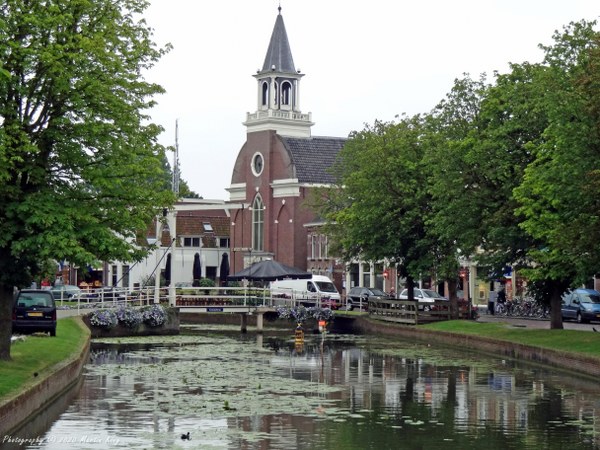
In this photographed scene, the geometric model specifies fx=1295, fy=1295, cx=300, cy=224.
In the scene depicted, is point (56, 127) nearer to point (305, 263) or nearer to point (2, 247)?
point (2, 247)

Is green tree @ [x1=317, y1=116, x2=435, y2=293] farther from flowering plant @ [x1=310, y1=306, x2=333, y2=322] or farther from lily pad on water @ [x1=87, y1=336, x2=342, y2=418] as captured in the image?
lily pad on water @ [x1=87, y1=336, x2=342, y2=418]

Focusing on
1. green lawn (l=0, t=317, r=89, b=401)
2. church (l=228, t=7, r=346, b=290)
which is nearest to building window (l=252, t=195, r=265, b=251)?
church (l=228, t=7, r=346, b=290)

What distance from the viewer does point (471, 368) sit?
4450 centimetres

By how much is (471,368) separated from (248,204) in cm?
7643

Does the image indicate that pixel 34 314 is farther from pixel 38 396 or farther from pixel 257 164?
pixel 257 164

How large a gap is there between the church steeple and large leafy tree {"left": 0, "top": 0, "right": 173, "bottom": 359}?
80707 mm

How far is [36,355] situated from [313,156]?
262 feet

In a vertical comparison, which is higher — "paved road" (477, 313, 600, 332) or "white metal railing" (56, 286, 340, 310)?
"white metal railing" (56, 286, 340, 310)

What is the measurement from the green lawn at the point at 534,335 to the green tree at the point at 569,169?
2311 millimetres

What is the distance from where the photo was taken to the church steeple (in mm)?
116750

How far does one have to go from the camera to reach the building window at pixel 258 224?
388ft

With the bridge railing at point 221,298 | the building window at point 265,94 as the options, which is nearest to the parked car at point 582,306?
the bridge railing at point 221,298

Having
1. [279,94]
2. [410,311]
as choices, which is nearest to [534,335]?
[410,311]

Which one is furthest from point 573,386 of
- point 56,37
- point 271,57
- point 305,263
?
point 271,57
